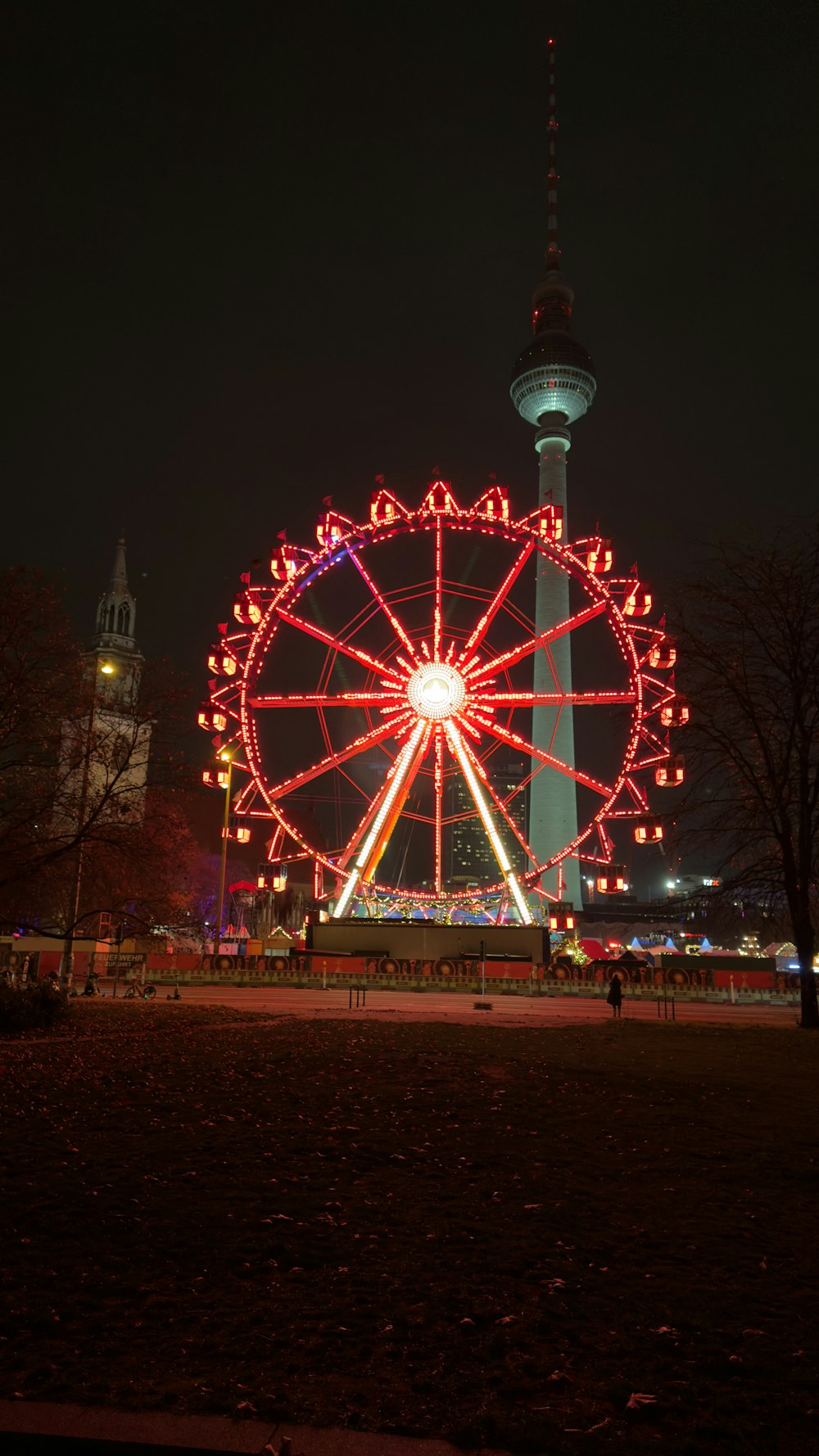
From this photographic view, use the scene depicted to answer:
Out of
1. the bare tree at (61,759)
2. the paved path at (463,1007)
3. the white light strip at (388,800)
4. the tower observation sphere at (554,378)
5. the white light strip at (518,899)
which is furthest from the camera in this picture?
the tower observation sphere at (554,378)

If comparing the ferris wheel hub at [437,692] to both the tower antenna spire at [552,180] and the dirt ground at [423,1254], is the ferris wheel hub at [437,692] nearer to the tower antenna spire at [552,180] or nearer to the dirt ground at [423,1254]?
the dirt ground at [423,1254]

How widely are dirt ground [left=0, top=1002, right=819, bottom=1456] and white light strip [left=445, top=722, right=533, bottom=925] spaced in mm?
24810

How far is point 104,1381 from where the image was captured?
3.97m

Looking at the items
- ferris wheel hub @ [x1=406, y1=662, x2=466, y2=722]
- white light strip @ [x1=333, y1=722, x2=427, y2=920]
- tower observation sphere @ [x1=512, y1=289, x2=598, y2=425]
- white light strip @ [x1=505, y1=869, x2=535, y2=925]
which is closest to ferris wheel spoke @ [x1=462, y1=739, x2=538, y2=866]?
white light strip @ [x1=505, y1=869, x2=535, y2=925]

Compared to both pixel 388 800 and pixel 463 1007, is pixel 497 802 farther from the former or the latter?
pixel 463 1007

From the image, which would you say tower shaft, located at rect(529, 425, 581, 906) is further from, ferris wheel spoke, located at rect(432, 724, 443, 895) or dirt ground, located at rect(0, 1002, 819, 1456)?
dirt ground, located at rect(0, 1002, 819, 1456)

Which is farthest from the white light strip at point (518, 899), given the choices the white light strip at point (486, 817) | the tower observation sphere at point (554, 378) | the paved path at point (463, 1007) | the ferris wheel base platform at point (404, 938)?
the tower observation sphere at point (554, 378)

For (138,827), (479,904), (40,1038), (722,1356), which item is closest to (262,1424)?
(722,1356)

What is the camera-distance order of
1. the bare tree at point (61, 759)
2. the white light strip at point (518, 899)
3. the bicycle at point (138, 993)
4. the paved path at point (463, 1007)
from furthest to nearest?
1. the white light strip at point (518, 899)
2. the bicycle at point (138, 993)
3. the paved path at point (463, 1007)
4. the bare tree at point (61, 759)

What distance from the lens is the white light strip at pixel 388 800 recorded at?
37312 mm

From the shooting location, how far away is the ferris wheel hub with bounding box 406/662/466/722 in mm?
36531

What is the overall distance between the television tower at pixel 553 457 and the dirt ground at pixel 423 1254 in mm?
53275

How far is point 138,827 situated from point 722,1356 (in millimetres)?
17478

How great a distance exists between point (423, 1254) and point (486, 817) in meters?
30.2
